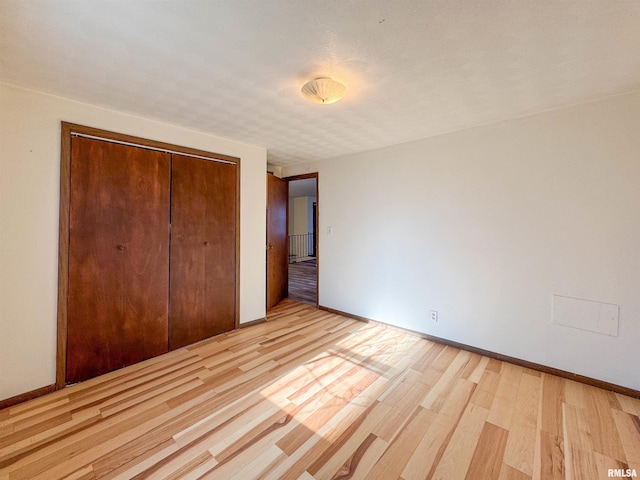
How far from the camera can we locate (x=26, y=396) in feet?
6.48

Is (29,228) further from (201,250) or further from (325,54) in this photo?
(325,54)

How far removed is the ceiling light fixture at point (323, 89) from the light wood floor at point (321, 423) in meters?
2.19

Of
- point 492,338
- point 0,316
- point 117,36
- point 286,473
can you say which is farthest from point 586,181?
point 0,316

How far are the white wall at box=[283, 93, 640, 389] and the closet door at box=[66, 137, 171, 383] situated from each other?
7.77 ft

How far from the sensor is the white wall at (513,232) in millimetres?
2062

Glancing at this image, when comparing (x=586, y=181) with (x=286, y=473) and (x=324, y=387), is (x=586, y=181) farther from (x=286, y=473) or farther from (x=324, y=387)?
(x=286, y=473)

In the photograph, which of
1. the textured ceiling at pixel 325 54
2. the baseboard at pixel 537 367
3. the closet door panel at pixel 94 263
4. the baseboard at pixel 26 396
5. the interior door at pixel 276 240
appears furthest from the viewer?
the interior door at pixel 276 240

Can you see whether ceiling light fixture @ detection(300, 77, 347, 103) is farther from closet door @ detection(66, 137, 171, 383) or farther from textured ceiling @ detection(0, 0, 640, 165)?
closet door @ detection(66, 137, 171, 383)

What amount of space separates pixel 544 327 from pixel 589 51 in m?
2.08

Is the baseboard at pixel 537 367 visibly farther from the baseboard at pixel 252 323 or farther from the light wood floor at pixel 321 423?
the baseboard at pixel 252 323

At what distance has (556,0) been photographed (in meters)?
1.18

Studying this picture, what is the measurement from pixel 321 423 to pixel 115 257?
2.20 m

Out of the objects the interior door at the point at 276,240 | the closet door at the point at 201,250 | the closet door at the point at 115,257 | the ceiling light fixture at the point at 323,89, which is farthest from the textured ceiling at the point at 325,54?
the interior door at the point at 276,240

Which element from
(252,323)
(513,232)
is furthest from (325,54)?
(252,323)
